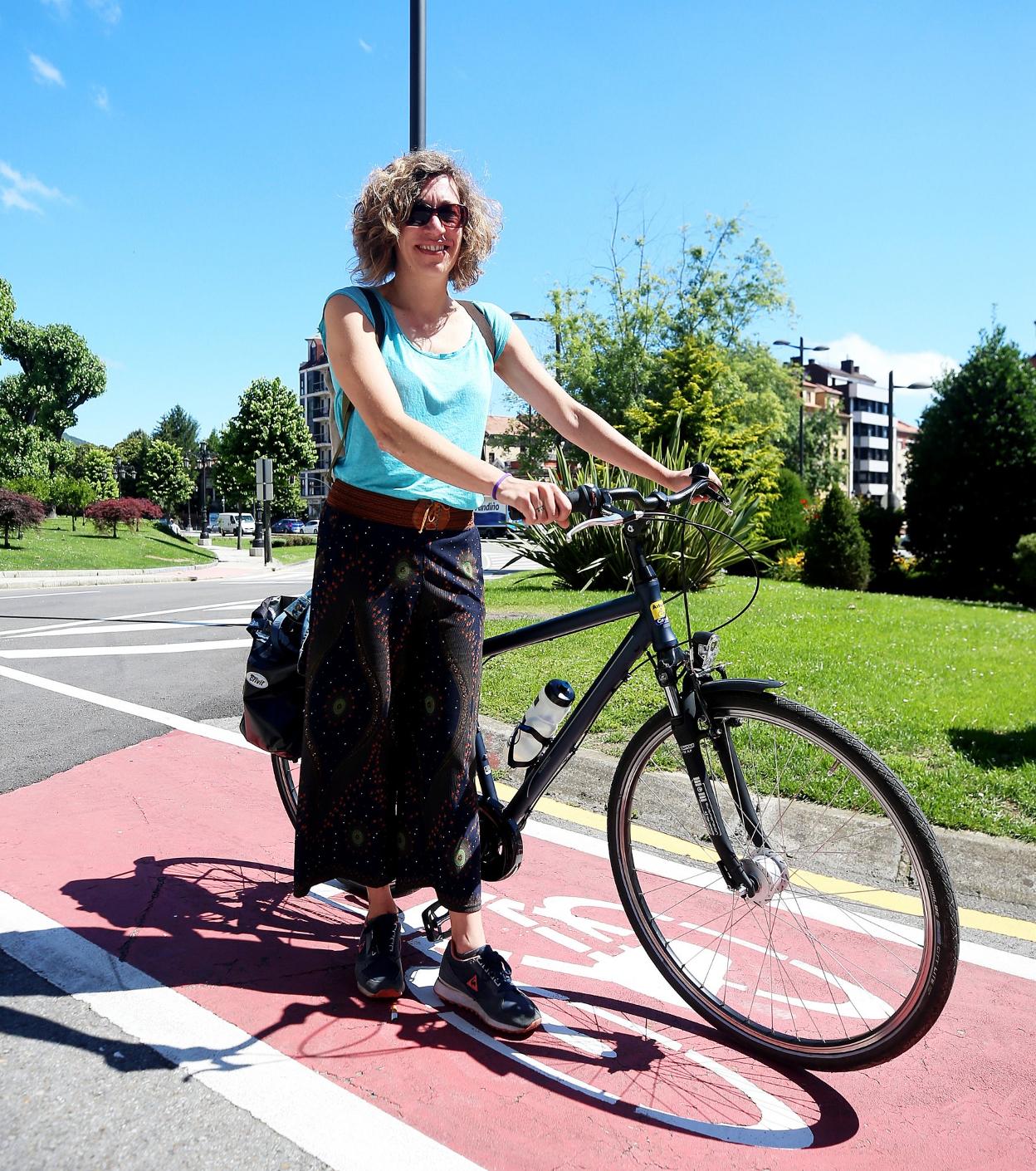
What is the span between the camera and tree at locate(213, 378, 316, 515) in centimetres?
6612

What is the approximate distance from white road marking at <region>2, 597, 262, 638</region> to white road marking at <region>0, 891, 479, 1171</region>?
315 inches

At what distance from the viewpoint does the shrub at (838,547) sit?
18.0m

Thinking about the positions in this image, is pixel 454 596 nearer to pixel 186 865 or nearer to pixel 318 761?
pixel 318 761

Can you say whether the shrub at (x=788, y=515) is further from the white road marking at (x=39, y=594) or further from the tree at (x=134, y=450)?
the tree at (x=134, y=450)

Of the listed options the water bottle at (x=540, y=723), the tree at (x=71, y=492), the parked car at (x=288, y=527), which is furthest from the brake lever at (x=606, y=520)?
the parked car at (x=288, y=527)

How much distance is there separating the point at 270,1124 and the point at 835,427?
79.8 meters

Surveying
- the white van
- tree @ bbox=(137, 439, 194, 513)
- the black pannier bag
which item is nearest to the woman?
the black pannier bag

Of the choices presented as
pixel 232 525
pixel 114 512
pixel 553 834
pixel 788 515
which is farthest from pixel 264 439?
pixel 553 834

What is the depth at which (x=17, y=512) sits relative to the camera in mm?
25953

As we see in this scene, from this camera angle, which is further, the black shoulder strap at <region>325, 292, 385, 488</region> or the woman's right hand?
the black shoulder strap at <region>325, 292, 385, 488</region>

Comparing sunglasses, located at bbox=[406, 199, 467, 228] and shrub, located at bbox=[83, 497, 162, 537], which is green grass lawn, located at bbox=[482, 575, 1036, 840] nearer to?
sunglasses, located at bbox=[406, 199, 467, 228]

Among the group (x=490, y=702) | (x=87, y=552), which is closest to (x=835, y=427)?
(x=87, y=552)

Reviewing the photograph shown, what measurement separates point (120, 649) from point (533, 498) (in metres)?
7.60

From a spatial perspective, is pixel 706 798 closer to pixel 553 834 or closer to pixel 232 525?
pixel 553 834
